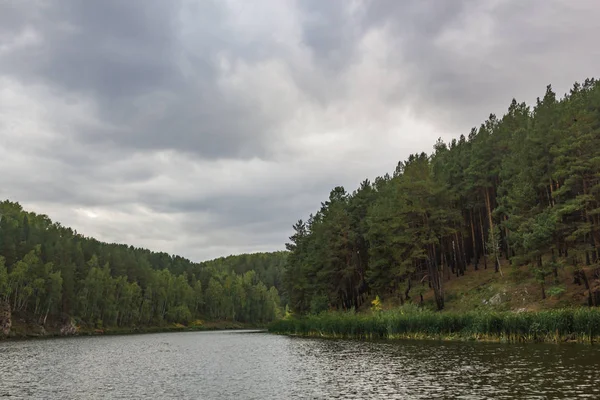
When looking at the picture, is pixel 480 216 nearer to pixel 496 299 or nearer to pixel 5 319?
pixel 496 299

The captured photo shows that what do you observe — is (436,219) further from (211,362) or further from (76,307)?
(76,307)

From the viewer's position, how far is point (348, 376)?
112ft

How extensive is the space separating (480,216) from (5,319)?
114380mm

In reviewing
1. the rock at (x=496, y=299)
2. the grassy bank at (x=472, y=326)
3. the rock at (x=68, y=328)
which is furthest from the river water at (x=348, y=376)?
the rock at (x=68, y=328)

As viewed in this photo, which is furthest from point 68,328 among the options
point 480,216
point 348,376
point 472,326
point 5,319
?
point 348,376

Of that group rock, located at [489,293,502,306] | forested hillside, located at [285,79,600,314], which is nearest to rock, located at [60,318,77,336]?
forested hillside, located at [285,79,600,314]

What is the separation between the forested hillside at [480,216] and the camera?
185 ft

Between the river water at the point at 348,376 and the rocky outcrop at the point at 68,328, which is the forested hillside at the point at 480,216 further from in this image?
the rocky outcrop at the point at 68,328

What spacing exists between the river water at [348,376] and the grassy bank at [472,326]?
2988mm

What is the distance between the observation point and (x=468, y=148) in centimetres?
9506

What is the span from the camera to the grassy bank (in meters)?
44.4

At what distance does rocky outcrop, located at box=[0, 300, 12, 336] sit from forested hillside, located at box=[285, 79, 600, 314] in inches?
2800

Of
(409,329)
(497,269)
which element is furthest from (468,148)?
(409,329)

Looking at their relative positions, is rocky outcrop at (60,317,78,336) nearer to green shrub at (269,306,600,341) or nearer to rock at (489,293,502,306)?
green shrub at (269,306,600,341)
